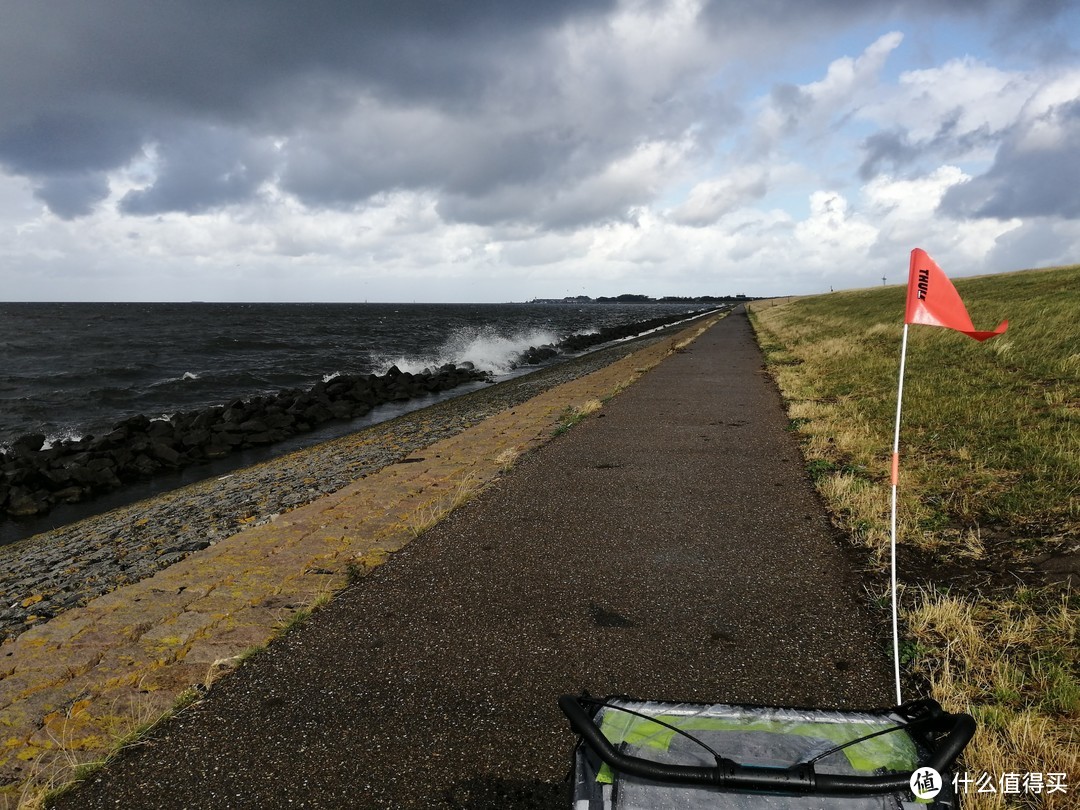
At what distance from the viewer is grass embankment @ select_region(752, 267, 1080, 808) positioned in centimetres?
259

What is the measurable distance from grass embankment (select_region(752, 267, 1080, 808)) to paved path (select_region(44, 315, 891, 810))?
0.38m

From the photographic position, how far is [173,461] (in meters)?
12.9

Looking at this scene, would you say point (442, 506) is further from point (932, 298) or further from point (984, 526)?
point (984, 526)

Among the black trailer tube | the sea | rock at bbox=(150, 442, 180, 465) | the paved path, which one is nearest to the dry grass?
the paved path

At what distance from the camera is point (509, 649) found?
3424 millimetres

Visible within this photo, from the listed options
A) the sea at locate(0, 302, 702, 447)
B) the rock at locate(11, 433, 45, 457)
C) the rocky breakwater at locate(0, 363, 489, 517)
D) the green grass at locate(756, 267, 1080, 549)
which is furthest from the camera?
the sea at locate(0, 302, 702, 447)

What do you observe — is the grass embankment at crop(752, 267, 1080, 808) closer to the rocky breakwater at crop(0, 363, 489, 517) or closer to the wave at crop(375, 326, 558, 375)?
the rocky breakwater at crop(0, 363, 489, 517)

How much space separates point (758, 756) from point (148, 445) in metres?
15.2

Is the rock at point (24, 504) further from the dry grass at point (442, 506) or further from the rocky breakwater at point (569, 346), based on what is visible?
the rocky breakwater at point (569, 346)

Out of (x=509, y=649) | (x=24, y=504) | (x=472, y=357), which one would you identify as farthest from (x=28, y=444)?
(x=472, y=357)

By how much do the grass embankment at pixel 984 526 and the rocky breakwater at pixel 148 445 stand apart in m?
13.0

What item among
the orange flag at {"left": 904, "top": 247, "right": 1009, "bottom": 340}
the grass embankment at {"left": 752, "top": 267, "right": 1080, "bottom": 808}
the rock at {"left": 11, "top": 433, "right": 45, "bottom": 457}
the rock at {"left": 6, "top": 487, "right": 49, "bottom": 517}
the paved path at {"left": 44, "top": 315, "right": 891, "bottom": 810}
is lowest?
the rock at {"left": 6, "top": 487, "right": 49, "bottom": 517}

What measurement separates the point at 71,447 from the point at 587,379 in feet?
44.7

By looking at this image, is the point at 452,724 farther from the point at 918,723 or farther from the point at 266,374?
the point at 266,374
